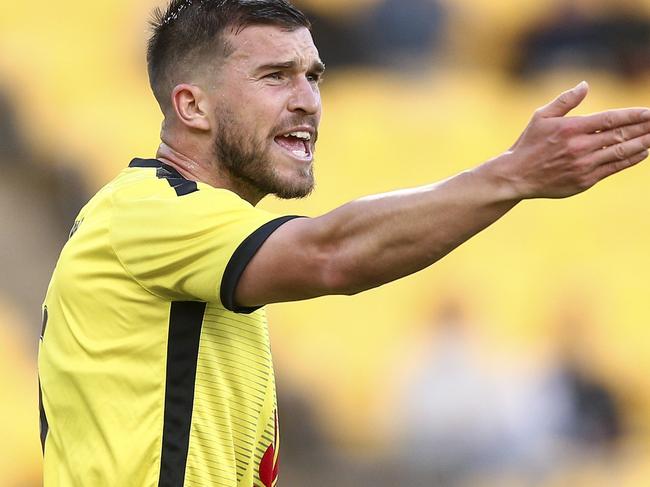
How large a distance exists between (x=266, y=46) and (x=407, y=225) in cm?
84

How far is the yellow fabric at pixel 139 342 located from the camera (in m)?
2.20

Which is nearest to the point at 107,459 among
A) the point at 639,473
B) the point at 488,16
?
the point at 639,473

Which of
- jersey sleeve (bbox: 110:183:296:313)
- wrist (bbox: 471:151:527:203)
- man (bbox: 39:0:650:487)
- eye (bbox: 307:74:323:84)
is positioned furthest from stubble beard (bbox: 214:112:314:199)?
wrist (bbox: 471:151:527:203)

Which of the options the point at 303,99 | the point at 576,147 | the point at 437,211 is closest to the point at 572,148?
the point at 576,147

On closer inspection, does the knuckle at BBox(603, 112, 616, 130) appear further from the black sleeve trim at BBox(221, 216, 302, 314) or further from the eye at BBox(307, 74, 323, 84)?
the eye at BBox(307, 74, 323, 84)

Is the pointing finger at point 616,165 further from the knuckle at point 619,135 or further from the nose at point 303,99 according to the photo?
the nose at point 303,99

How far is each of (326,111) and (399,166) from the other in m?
0.59

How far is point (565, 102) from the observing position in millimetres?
1992

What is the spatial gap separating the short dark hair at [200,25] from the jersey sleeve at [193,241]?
0.61 meters

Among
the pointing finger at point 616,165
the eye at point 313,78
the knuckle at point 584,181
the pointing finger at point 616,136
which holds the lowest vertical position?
the knuckle at point 584,181

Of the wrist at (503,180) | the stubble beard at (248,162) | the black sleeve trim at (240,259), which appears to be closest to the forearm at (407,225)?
the wrist at (503,180)

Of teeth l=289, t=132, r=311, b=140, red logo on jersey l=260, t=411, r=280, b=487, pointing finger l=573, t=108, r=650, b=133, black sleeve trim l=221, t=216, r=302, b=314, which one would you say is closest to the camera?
pointing finger l=573, t=108, r=650, b=133

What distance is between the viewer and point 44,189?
6.77 meters

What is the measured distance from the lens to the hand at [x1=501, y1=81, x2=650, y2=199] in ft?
6.45
